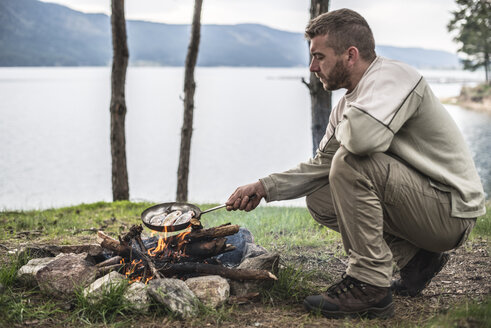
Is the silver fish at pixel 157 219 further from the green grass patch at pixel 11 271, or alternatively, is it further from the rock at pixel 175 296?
the green grass patch at pixel 11 271

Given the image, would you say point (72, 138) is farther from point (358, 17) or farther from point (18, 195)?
point (358, 17)

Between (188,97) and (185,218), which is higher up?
(188,97)

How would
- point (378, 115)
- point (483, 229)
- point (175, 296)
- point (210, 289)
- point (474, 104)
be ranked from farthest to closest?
point (474, 104) → point (483, 229) → point (210, 289) → point (175, 296) → point (378, 115)

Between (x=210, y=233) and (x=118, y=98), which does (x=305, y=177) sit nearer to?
(x=210, y=233)

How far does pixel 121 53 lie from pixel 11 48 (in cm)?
→ 18095

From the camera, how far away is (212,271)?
3.08 m

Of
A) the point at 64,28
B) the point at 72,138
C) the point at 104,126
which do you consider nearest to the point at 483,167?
the point at 72,138

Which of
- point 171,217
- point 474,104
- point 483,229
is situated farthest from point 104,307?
point 474,104

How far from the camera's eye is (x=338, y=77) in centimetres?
289

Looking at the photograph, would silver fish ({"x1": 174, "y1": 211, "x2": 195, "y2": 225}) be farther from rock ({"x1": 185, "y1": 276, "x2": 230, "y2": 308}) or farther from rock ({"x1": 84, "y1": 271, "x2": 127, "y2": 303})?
rock ({"x1": 84, "y1": 271, "x2": 127, "y2": 303})

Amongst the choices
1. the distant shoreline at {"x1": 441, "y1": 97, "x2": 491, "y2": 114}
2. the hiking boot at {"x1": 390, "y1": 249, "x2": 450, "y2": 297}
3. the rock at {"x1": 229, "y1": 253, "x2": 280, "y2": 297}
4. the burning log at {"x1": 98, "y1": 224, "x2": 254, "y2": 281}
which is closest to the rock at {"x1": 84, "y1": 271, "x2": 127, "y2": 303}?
the burning log at {"x1": 98, "y1": 224, "x2": 254, "y2": 281}

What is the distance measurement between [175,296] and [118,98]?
18.9 feet

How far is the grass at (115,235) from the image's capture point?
2.60m

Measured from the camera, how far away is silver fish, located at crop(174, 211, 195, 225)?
3293 millimetres
